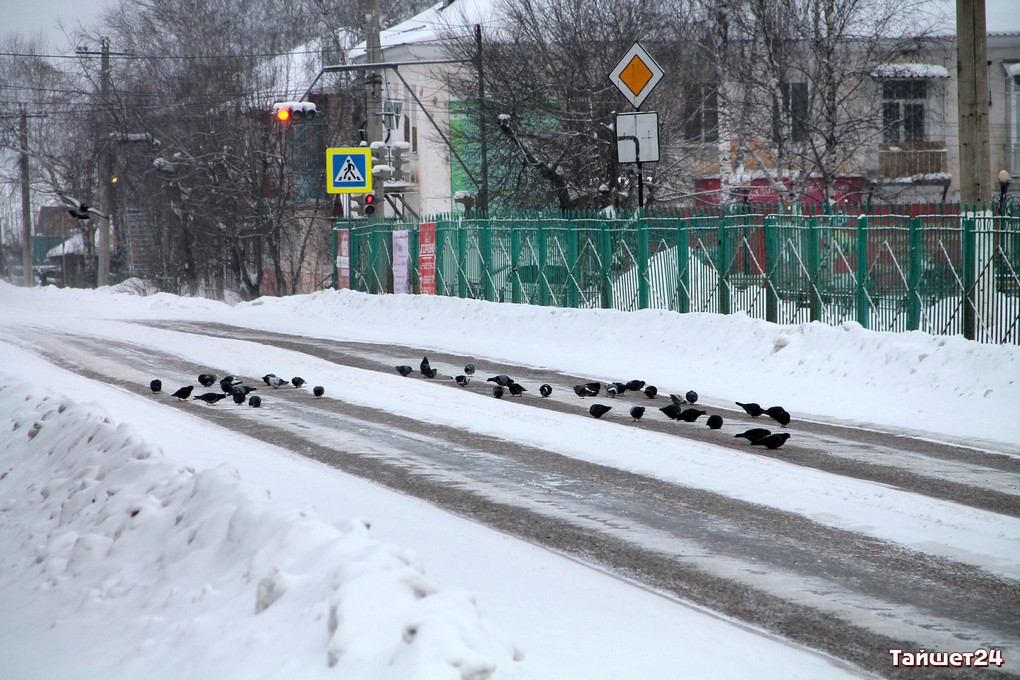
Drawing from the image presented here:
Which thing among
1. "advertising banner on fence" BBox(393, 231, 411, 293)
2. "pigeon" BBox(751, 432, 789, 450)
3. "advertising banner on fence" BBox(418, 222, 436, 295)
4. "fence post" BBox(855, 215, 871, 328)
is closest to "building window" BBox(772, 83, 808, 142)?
"advertising banner on fence" BBox(418, 222, 436, 295)

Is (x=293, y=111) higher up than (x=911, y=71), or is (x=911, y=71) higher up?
(x=911, y=71)

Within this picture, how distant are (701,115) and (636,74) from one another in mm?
17271

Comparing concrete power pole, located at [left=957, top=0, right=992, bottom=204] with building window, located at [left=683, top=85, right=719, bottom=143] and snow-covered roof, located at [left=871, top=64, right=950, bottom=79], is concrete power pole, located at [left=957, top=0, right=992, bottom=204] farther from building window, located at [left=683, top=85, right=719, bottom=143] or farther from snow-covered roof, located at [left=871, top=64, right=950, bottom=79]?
snow-covered roof, located at [left=871, top=64, right=950, bottom=79]

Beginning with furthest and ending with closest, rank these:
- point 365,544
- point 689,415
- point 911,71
A: point 911,71 < point 689,415 < point 365,544

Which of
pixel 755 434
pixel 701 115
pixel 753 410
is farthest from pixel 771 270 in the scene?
pixel 701 115

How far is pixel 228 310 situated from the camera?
32125 mm

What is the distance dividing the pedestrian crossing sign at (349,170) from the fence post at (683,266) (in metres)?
11.4

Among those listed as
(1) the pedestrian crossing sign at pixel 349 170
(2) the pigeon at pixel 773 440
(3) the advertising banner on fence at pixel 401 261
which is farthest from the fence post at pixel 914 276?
(1) the pedestrian crossing sign at pixel 349 170

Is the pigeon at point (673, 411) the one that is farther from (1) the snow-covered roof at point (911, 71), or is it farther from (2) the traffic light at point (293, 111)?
(1) the snow-covered roof at point (911, 71)

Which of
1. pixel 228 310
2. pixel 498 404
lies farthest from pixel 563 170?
pixel 498 404

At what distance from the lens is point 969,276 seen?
15.8 meters

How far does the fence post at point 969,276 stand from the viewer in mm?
15727

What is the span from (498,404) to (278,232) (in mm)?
34937

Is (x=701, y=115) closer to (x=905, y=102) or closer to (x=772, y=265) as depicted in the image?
(x=905, y=102)
